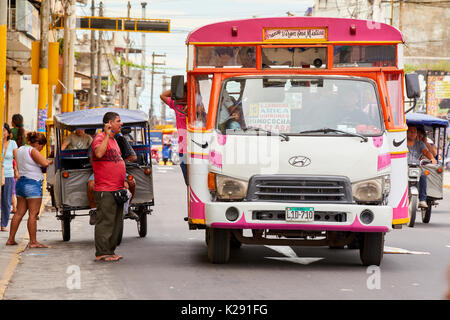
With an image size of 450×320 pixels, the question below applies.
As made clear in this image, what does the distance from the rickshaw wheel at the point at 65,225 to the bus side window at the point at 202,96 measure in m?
3.79

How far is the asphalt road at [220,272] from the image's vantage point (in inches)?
361

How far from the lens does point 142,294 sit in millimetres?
9039

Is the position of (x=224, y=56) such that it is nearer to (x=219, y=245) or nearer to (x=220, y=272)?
(x=219, y=245)

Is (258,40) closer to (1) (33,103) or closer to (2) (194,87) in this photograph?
(2) (194,87)

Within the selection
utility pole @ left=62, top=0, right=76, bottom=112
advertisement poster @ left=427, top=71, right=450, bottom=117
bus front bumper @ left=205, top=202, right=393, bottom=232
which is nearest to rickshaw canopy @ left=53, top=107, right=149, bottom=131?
bus front bumper @ left=205, top=202, right=393, bottom=232

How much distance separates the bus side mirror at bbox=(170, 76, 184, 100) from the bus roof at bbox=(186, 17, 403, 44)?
0.47 m

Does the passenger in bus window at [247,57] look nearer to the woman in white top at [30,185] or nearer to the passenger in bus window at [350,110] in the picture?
the passenger in bus window at [350,110]

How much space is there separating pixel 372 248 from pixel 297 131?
5.59ft

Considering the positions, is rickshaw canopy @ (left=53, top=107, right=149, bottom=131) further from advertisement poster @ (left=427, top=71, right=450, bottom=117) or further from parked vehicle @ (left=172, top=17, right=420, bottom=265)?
advertisement poster @ (left=427, top=71, right=450, bottom=117)

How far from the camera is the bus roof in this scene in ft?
36.6

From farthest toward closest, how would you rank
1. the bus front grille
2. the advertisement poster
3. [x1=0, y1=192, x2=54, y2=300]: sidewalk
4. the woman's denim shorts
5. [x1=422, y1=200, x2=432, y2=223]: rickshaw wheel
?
the advertisement poster → [x1=422, y1=200, x2=432, y2=223]: rickshaw wheel → the woman's denim shorts → the bus front grille → [x1=0, y1=192, x2=54, y2=300]: sidewalk

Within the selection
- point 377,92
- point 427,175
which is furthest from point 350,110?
point 427,175
